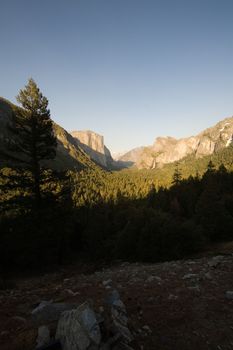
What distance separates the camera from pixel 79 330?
489 cm

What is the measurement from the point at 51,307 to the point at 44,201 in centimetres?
1284

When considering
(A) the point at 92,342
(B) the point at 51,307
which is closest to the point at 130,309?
(B) the point at 51,307

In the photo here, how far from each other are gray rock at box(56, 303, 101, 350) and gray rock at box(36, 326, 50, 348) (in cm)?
27

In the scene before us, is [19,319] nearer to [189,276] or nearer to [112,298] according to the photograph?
[112,298]

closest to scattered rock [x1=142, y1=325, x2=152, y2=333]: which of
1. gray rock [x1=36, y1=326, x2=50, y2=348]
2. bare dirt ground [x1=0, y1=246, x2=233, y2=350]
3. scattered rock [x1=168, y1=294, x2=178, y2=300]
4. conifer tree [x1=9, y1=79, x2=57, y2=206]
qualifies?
bare dirt ground [x1=0, y1=246, x2=233, y2=350]

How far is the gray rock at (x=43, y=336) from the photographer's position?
5097 millimetres

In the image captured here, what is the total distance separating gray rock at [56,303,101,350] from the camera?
Result: 471 centimetres

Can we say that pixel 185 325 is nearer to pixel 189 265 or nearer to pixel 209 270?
pixel 209 270

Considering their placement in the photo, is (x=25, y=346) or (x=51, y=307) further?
(x=51, y=307)

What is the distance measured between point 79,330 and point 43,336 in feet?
3.15

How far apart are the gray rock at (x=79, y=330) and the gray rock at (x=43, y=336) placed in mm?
269

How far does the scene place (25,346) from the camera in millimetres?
5180

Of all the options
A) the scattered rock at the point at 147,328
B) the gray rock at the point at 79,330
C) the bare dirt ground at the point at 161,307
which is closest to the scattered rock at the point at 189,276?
the bare dirt ground at the point at 161,307

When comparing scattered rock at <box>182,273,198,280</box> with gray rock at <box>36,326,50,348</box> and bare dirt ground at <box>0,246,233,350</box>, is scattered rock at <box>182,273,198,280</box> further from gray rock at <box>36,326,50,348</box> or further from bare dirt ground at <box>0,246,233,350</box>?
gray rock at <box>36,326,50,348</box>
